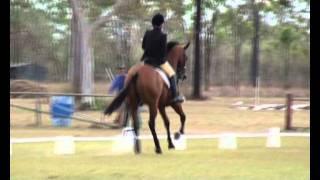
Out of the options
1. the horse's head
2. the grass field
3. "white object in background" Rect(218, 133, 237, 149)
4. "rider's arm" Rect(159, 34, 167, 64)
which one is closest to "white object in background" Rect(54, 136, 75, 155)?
"rider's arm" Rect(159, 34, 167, 64)

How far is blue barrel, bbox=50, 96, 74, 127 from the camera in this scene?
18219 mm

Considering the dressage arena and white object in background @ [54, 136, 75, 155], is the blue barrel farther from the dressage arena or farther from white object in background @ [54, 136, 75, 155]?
white object in background @ [54, 136, 75, 155]

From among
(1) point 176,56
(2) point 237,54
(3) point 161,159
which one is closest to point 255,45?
(2) point 237,54

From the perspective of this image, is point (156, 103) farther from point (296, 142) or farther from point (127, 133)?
point (296, 142)

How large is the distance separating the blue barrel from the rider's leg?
8.17 m

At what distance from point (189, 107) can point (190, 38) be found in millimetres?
3403

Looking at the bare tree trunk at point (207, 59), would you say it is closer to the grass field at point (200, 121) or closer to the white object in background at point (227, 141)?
the grass field at point (200, 121)

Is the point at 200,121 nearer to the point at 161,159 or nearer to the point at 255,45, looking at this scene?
the point at 255,45

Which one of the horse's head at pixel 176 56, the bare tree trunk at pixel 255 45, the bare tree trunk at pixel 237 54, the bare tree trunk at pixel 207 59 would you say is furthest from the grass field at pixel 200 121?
the horse's head at pixel 176 56

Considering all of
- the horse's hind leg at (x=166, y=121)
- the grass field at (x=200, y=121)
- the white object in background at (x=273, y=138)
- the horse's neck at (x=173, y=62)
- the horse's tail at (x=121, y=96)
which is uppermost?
the horse's neck at (x=173, y=62)

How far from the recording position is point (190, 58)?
92.4ft

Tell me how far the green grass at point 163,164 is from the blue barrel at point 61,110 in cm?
649

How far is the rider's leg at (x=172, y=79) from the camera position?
9.99 m
